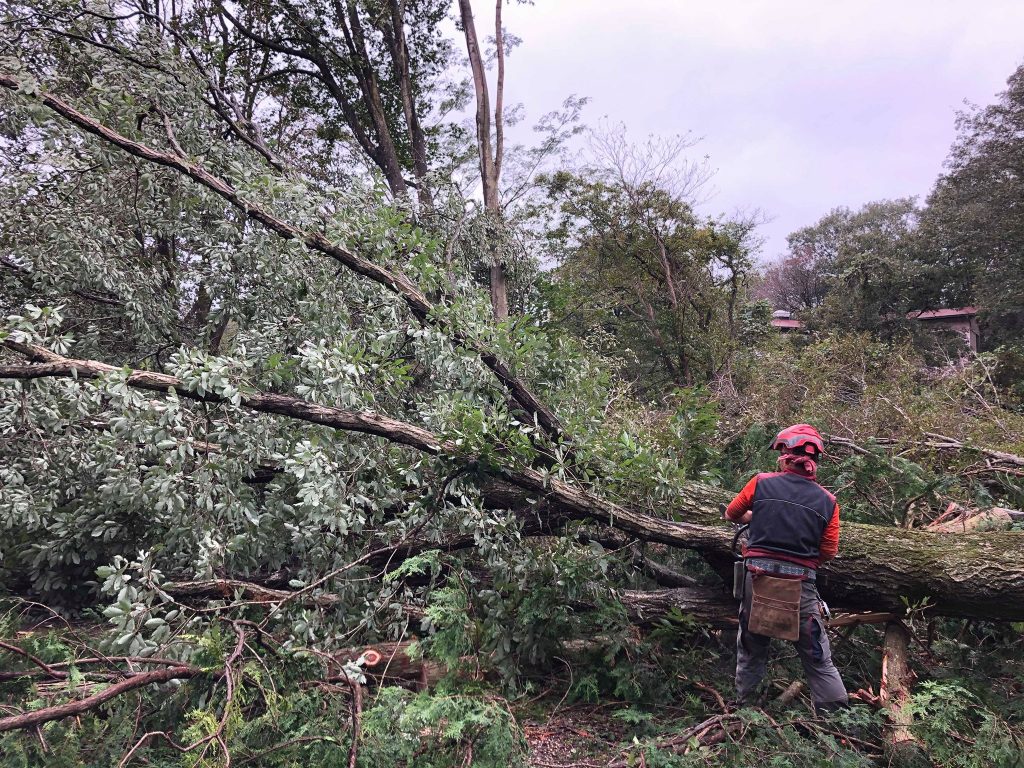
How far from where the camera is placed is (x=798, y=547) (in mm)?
2615

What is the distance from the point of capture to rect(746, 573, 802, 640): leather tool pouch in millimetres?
2539

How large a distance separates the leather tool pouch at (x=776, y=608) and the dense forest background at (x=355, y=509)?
1.16 feet

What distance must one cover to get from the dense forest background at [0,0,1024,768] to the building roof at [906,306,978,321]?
14379 mm

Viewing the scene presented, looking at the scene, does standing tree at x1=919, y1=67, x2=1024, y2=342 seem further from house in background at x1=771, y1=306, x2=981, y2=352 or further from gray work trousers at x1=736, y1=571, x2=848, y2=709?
gray work trousers at x1=736, y1=571, x2=848, y2=709

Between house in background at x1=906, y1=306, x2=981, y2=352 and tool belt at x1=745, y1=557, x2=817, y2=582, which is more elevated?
house in background at x1=906, y1=306, x2=981, y2=352

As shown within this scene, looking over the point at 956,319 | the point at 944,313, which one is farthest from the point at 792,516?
the point at 956,319

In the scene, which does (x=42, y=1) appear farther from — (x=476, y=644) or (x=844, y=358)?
(x=844, y=358)

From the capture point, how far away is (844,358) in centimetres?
923

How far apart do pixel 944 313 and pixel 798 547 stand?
837 inches

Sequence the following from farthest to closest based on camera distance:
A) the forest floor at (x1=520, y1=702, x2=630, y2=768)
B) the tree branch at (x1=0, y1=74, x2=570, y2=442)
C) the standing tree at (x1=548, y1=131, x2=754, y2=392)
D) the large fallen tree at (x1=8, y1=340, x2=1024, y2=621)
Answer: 1. the standing tree at (x1=548, y1=131, x2=754, y2=392)
2. the tree branch at (x1=0, y1=74, x2=570, y2=442)
3. the large fallen tree at (x1=8, y1=340, x2=1024, y2=621)
4. the forest floor at (x1=520, y1=702, x2=630, y2=768)

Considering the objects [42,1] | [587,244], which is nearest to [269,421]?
[42,1]

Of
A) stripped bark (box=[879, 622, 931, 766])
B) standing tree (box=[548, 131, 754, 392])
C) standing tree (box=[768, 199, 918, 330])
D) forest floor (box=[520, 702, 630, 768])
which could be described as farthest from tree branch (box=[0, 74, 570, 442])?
standing tree (box=[768, 199, 918, 330])

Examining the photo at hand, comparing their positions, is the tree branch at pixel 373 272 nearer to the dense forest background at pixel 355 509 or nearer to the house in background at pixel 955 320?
the dense forest background at pixel 355 509

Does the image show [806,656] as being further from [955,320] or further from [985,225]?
[955,320]
